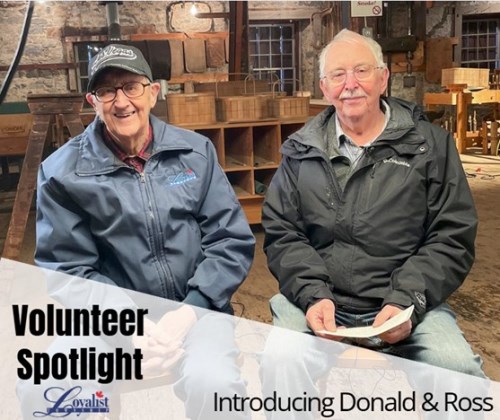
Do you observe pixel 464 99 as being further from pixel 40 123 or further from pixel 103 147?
pixel 103 147

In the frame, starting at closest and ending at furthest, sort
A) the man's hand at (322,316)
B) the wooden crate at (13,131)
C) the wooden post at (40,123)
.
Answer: the man's hand at (322,316), the wooden post at (40,123), the wooden crate at (13,131)

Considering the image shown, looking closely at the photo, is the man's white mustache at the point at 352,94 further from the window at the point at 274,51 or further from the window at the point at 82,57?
the window at the point at 274,51

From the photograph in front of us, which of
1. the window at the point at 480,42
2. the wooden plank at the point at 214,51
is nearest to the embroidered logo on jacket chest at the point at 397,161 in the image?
the wooden plank at the point at 214,51

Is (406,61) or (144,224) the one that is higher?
(406,61)

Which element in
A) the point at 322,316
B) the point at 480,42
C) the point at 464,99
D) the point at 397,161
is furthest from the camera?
the point at 480,42

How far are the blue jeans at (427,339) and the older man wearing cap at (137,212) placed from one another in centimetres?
18

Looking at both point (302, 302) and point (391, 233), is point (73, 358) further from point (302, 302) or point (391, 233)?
point (391, 233)

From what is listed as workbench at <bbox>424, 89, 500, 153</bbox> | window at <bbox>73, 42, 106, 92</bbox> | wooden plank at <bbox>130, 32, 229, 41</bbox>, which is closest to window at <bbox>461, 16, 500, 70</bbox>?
workbench at <bbox>424, 89, 500, 153</bbox>

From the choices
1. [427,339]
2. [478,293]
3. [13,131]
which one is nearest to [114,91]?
[427,339]

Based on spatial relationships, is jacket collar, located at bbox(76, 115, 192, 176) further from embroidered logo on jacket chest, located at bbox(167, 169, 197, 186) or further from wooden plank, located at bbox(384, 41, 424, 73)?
wooden plank, located at bbox(384, 41, 424, 73)

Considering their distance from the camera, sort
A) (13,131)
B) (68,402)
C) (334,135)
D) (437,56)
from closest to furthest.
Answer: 1. (68,402)
2. (334,135)
3. (13,131)
4. (437,56)

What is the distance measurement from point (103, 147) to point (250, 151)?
240 centimetres

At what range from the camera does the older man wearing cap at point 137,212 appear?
1.69m

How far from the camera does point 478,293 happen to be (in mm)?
3225
